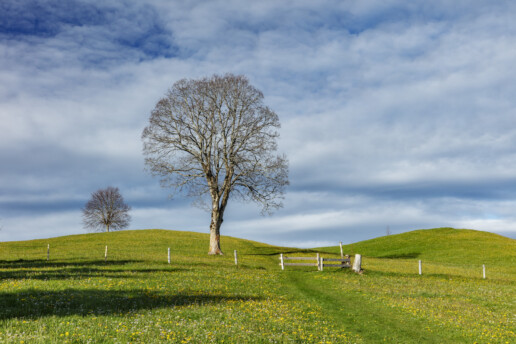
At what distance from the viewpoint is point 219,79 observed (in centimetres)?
4925

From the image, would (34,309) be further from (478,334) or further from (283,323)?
(478,334)

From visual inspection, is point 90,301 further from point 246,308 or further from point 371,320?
point 371,320

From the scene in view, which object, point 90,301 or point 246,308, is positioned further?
point 246,308

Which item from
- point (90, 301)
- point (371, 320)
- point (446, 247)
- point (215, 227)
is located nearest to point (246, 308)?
point (371, 320)

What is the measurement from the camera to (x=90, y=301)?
16500 millimetres

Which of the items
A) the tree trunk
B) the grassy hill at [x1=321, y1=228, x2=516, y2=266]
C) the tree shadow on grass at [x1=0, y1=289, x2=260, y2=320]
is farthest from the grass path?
the grassy hill at [x1=321, y1=228, x2=516, y2=266]

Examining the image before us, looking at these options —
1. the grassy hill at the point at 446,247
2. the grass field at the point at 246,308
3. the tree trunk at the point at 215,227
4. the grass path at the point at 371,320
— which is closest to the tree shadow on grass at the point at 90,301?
the grass field at the point at 246,308

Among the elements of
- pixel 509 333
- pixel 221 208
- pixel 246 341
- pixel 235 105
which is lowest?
pixel 509 333

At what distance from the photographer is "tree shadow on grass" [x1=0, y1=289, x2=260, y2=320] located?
1427 cm

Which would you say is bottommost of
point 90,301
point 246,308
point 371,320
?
point 371,320

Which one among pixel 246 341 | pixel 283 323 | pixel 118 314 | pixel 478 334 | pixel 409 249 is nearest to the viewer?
pixel 246 341

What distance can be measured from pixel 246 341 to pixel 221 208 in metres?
37.1

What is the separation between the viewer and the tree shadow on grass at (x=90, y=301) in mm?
14273

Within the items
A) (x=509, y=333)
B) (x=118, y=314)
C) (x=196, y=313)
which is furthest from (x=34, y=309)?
(x=509, y=333)
